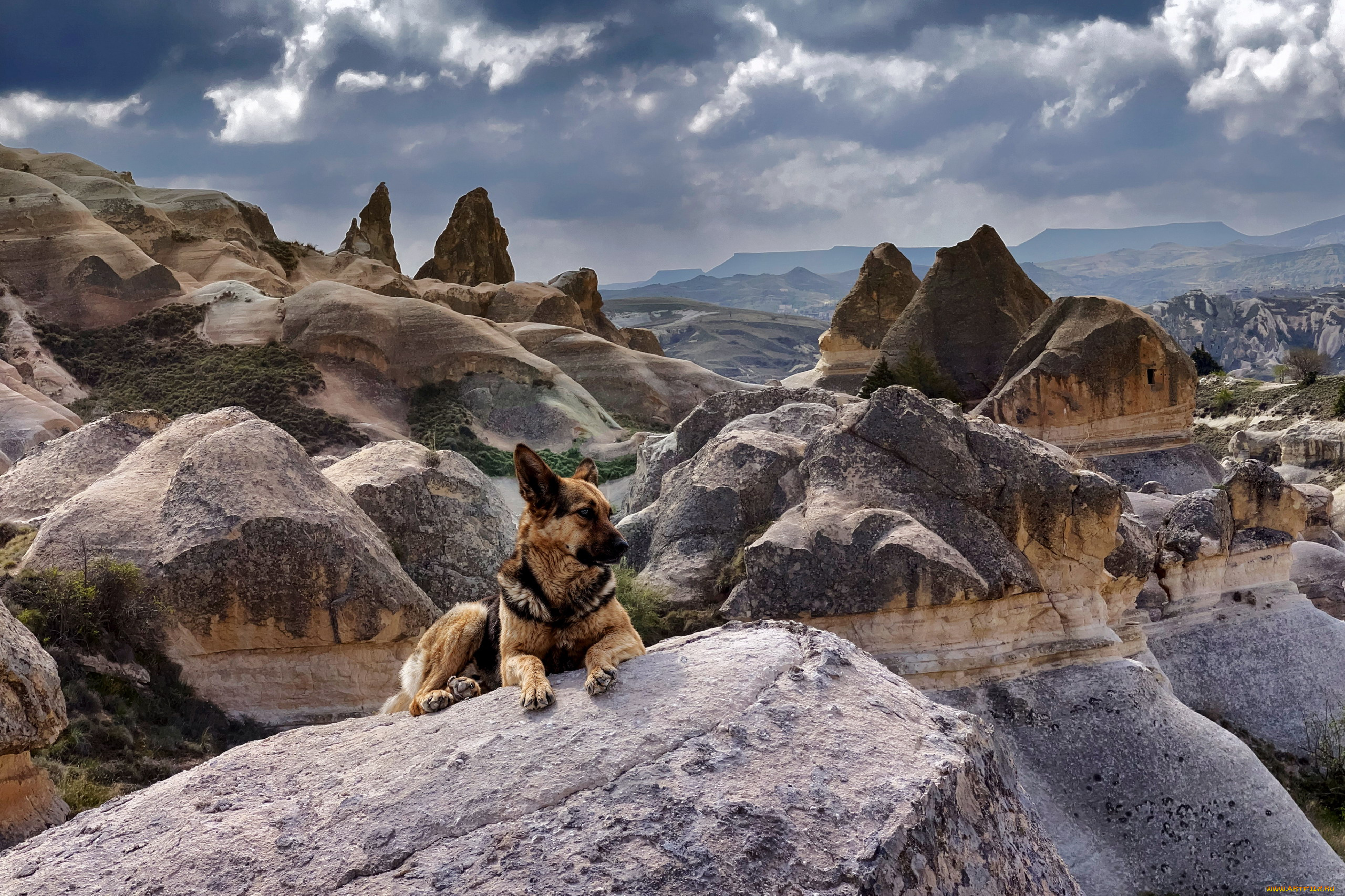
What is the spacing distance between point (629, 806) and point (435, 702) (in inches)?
56.3

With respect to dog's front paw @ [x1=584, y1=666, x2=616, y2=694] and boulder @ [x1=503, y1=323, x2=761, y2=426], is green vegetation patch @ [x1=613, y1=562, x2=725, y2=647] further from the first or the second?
boulder @ [x1=503, y1=323, x2=761, y2=426]

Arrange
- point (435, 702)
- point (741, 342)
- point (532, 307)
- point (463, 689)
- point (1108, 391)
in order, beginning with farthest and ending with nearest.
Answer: point (741, 342)
point (532, 307)
point (1108, 391)
point (463, 689)
point (435, 702)

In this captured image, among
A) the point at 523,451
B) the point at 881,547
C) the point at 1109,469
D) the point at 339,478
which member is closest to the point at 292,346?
the point at 339,478

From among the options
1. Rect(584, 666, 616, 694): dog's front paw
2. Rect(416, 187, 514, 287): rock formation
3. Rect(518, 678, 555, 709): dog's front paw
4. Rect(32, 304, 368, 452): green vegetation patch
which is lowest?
Rect(518, 678, 555, 709): dog's front paw

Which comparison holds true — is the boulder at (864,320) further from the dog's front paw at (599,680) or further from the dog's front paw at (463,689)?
the dog's front paw at (599,680)

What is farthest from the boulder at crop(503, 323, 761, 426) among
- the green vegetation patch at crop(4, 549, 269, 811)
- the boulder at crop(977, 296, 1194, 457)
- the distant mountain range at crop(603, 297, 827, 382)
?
the distant mountain range at crop(603, 297, 827, 382)

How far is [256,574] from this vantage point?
10414 millimetres

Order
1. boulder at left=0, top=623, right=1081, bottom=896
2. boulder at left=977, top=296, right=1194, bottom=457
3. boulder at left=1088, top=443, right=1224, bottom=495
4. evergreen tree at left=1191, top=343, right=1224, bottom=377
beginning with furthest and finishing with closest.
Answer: evergreen tree at left=1191, top=343, right=1224, bottom=377 → boulder at left=977, top=296, right=1194, bottom=457 → boulder at left=1088, top=443, right=1224, bottom=495 → boulder at left=0, top=623, right=1081, bottom=896

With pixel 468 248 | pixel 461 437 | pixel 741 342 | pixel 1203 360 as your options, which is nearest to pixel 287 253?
pixel 468 248

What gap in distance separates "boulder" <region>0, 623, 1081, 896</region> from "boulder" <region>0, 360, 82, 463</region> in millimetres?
24937

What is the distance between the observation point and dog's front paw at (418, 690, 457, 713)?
4.21 m

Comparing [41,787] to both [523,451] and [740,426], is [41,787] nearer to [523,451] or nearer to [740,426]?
[523,451]

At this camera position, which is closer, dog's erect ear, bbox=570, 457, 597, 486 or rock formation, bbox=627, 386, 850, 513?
dog's erect ear, bbox=570, 457, 597, 486

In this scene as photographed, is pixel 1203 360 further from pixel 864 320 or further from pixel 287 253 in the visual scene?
pixel 287 253
